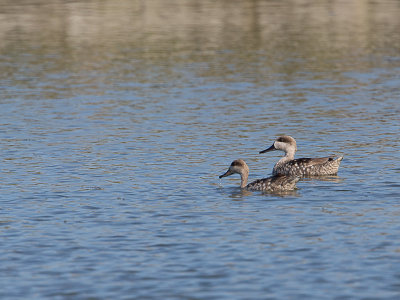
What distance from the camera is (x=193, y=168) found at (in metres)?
24.5

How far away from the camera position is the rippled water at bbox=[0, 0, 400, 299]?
15.3 meters

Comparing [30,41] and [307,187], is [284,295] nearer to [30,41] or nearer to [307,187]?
[307,187]

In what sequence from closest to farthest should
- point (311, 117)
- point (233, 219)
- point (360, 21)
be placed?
point (233, 219)
point (311, 117)
point (360, 21)

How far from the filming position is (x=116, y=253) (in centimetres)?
1664

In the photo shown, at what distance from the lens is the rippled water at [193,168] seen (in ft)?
50.3

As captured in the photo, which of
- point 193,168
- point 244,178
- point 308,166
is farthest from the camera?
point 193,168

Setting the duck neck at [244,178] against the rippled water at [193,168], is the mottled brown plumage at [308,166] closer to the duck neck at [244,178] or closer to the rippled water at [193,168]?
the rippled water at [193,168]

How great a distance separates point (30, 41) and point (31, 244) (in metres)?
46.6

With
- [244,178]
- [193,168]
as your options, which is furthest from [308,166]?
[193,168]

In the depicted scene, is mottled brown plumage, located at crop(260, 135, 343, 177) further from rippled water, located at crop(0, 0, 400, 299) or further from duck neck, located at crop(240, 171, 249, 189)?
duck neck, located at crop(240, 171, 249, 189)

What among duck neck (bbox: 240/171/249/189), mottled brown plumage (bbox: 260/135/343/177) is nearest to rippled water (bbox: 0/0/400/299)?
duck neck (bbox: 240/171/249/189)

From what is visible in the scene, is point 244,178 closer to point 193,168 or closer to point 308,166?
point 308,166

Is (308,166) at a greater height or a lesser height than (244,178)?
lesser

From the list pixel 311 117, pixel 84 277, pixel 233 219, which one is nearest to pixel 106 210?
pixel 233 219
